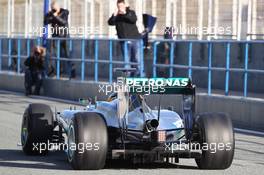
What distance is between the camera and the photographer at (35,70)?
2452 cm

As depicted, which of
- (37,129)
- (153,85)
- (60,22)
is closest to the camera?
(153,85)

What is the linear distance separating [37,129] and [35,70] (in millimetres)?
13249

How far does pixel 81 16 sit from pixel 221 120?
713 inches

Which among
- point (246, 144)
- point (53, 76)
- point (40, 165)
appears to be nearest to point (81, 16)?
point (53, 76)

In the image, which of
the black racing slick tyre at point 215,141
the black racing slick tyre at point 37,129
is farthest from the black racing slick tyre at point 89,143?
the black racing slick tyre at point 37,129

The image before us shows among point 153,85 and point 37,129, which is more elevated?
point 153,85

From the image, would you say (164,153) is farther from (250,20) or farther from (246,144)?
(250,20)

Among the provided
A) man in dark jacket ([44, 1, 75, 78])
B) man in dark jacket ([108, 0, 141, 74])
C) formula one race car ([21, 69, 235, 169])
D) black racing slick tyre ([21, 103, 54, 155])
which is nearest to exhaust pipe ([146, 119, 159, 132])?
formula one race car ([21, 69, 235, 169])

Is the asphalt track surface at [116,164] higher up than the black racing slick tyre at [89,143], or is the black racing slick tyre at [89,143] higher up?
the black racing slick tyre at [89,143]

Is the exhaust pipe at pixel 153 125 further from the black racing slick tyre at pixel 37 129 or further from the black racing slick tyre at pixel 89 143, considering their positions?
the black racing slick tyre at pixel 37 129

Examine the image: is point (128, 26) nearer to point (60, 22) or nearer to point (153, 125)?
point (60, 22)

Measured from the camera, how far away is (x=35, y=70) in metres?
24.7

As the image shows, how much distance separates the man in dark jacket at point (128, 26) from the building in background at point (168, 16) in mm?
1939

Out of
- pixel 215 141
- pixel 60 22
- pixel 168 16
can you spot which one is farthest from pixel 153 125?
pixel 60 22
